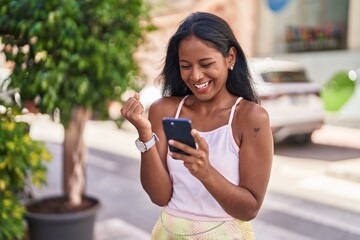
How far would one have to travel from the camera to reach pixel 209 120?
5.43ft

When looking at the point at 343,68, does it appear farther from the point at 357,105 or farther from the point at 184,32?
the point at 184,32

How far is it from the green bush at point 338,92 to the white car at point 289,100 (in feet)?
13.0

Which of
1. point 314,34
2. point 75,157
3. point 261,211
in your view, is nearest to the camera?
point 75,157

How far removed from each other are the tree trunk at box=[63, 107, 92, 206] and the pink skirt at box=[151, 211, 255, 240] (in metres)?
2.60

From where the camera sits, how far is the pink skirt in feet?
5.17

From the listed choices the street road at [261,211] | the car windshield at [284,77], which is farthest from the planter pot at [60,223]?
the car windshield at [284,77]

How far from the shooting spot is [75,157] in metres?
4.16

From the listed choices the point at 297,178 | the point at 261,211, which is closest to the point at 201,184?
the point at 261,211

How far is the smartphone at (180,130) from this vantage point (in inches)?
54.1

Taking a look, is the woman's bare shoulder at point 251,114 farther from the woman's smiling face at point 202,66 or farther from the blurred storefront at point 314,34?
the blurred storefront at point 314,34

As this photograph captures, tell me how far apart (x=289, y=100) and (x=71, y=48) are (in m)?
6.29

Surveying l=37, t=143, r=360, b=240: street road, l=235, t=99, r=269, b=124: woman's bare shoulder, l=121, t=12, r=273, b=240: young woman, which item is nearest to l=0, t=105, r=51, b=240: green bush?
l=121, t=12, r=273, b=240: young woman

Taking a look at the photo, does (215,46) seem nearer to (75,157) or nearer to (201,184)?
(201,184)

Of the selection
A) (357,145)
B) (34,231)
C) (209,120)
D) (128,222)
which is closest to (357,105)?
(357,145)
